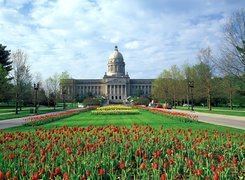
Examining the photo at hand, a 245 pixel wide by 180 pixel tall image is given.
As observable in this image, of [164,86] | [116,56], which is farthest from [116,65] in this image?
[164,86]

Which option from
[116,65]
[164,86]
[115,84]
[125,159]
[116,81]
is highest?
[116,65]

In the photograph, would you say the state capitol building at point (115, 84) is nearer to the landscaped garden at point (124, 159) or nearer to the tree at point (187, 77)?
the tree at point (187, 77)

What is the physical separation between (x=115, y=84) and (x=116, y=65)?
11.4 metres

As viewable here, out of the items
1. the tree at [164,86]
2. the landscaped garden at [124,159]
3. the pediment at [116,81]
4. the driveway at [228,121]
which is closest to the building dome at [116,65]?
the pediment at [116,81]

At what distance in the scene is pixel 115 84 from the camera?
153m

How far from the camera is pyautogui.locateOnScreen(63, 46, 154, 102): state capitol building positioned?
15338cm

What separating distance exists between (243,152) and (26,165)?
18.6 feet

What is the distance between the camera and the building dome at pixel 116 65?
15725cm

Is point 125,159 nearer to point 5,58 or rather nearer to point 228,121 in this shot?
point 228,121

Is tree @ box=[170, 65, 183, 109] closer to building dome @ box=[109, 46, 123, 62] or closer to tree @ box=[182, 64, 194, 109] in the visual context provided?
tree @ box=[182, 64, 194, 109]

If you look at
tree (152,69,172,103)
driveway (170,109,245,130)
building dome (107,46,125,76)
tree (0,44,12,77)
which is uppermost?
building dome (107,46,125,76)

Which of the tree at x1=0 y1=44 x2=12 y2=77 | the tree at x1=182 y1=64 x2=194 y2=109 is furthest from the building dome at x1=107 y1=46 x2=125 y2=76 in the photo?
the tree at x1=0 y1=44 x2=12 y2=77

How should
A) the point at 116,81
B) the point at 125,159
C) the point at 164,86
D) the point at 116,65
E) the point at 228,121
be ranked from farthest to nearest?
1. the point at 116,65
2. the point at 116,81
3. the point at 164,86
4. the point at 228,121
5. the point at 125,159

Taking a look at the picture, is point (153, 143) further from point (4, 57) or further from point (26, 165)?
point (4, 57)
